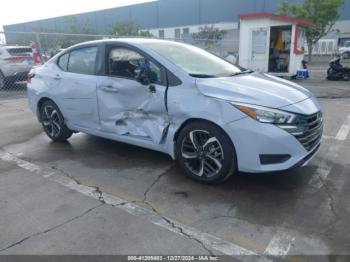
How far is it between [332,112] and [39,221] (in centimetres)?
659

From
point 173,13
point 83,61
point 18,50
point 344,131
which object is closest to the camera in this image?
point 83,61

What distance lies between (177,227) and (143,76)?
6.30 feet

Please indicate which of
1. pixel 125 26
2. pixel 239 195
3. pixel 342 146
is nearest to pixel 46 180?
pixel 239 195

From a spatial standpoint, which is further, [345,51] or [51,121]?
[345,51]

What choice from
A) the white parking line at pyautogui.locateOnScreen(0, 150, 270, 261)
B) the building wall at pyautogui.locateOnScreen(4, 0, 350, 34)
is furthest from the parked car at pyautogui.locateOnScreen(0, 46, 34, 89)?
the building wall at pyautogui.locateOnScreen(4, 0, 350, 34)

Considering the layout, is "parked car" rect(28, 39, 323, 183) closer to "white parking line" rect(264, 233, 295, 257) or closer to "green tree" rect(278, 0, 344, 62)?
"white parking line" rect(264, 233, 295, 257)

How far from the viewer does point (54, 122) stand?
5.41 m

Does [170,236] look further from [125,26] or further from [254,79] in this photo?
[125,26]

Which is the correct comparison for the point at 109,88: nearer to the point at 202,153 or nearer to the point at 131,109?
the point at 131,109

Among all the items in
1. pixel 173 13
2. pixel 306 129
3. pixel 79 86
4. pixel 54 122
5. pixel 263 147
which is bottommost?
pixel 54 122

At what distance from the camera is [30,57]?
1223cm

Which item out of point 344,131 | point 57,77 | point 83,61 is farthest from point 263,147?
point 57,77

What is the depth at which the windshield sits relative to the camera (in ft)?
13.1

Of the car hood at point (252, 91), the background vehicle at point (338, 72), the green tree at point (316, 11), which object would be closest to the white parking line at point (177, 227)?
the car hood at point (252, 91)
